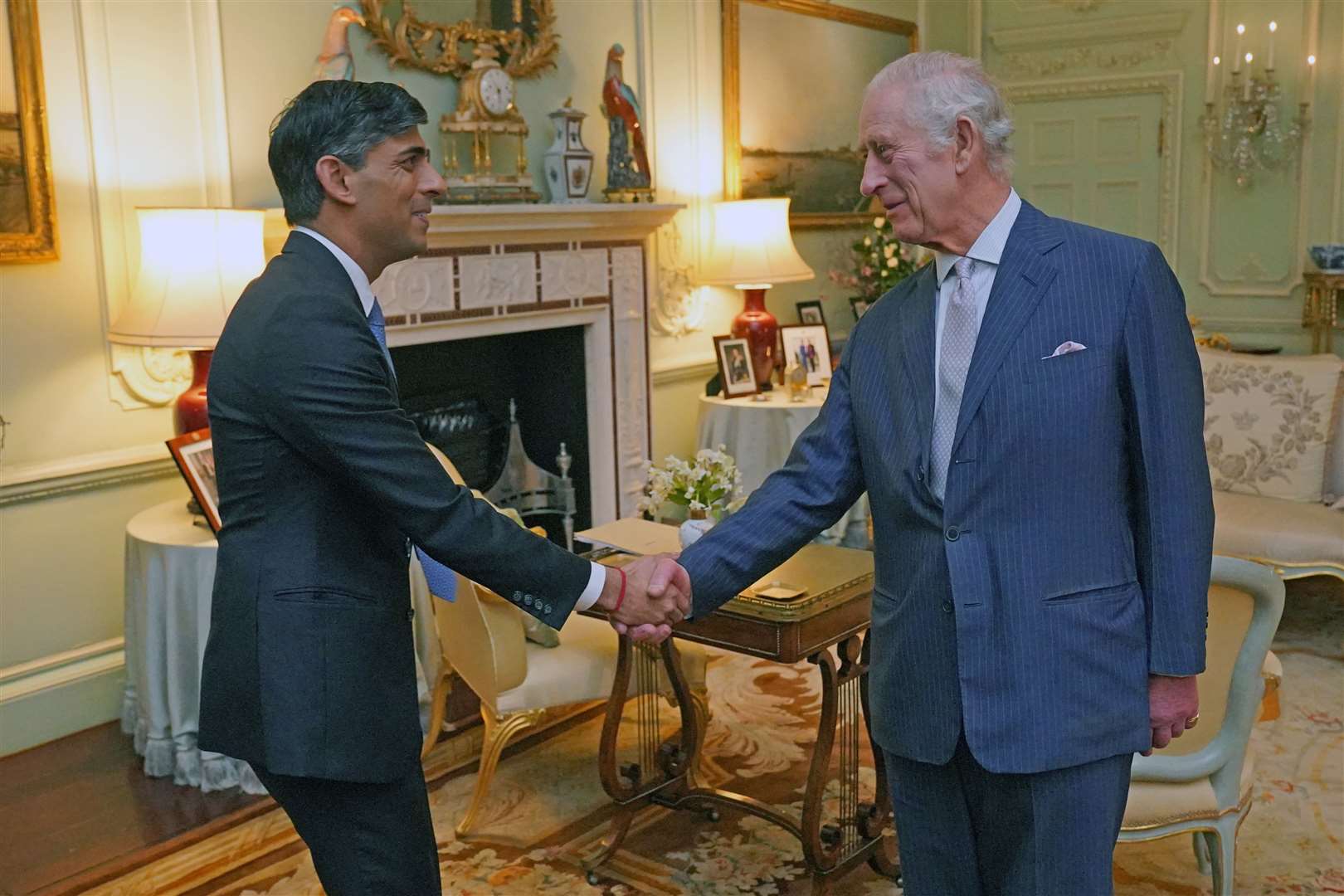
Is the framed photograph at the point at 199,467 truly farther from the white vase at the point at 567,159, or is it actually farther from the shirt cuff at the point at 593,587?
the white vase at the point at 567,159

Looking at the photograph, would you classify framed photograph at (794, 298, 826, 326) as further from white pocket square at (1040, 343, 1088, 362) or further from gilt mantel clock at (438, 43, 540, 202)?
white pocket square at (1040, 343, 1088, 362)

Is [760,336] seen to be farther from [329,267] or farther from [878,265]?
[329,267]

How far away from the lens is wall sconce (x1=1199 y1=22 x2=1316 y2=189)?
651cm

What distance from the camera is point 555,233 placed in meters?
5.09

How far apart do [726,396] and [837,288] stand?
1567 millimetres

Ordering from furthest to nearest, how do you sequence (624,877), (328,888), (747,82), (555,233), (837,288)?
(837,288) < (747,82) < (555,233) < (624,877) < (328,888)

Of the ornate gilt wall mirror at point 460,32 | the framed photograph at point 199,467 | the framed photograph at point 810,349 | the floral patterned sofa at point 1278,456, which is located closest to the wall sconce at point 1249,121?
the floral patterned sofa at point 1278,456

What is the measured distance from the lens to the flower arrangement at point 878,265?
6.64 metres

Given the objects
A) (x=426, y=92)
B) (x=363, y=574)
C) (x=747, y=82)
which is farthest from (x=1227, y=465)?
(x=363, y=574)

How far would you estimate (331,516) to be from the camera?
1.70m

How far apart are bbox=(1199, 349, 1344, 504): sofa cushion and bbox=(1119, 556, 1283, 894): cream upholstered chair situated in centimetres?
225

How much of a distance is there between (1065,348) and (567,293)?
3752 millimetres

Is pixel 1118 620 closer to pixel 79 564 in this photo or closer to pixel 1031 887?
pixel 1031 887

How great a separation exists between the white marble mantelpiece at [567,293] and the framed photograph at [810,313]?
43.4 inches
